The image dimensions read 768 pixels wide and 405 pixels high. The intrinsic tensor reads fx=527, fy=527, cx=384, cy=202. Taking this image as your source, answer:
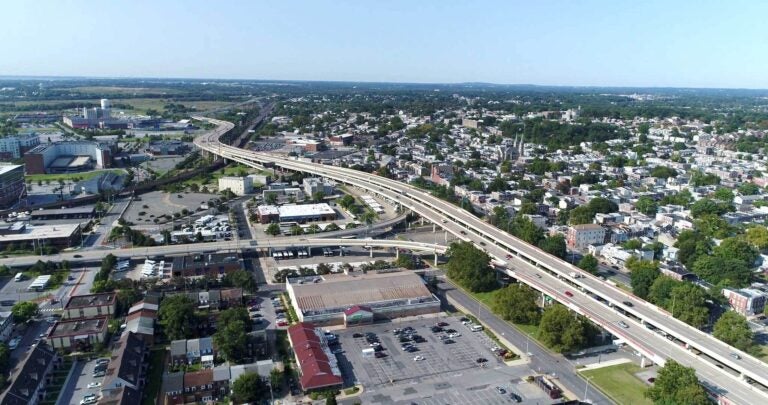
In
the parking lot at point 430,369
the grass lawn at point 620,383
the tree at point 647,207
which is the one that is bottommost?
the parking lot at point 430,369

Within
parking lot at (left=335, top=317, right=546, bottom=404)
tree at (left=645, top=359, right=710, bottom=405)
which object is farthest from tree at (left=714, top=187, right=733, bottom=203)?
tree at (left=645, top=359, right=710, bottom=405)

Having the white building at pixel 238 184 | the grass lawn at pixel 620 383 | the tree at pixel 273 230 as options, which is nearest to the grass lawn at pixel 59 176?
the white building at pixel 238 184

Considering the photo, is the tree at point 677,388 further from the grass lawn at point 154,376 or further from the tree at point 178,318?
the tree at point 178,318

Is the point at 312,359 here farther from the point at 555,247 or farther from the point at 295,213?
the point at 295,213

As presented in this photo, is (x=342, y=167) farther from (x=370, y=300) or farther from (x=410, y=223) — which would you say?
(x=370, y=300)

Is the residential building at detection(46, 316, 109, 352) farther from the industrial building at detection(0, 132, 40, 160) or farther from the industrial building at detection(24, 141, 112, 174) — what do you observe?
the industrial building at detection(0, 132, 40, 160)

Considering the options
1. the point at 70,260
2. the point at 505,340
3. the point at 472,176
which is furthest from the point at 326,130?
the point at 505,340

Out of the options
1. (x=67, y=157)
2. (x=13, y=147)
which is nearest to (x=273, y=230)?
(x=67, y=157)
